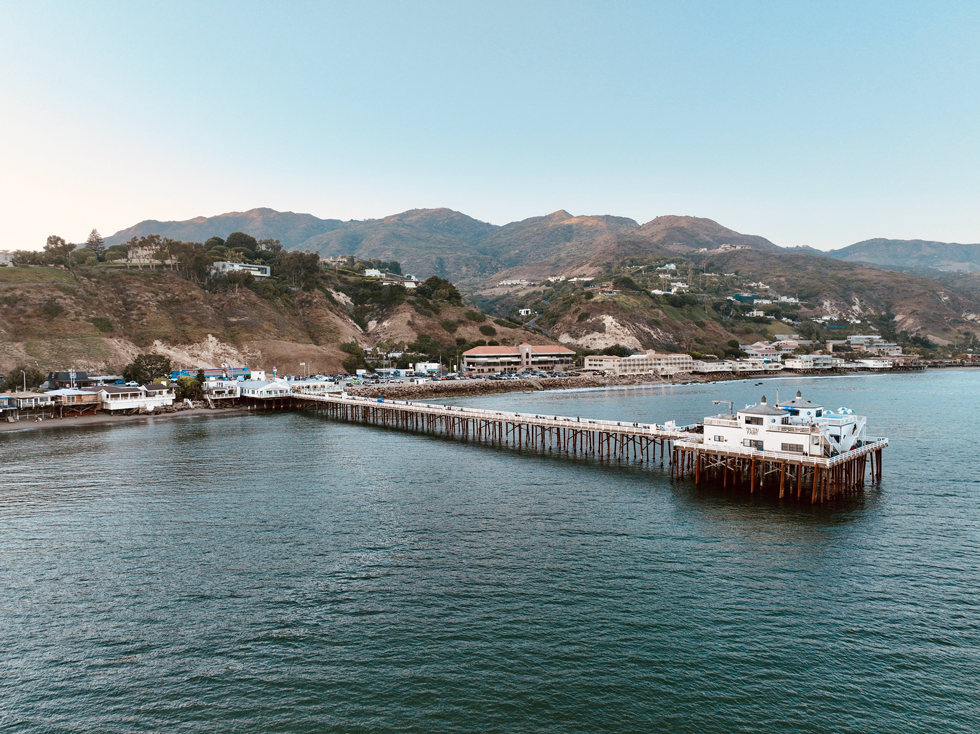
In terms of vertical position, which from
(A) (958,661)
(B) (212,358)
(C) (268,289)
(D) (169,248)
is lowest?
(A) (958,661)

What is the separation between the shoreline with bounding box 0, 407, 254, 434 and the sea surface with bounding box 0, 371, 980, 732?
115ft

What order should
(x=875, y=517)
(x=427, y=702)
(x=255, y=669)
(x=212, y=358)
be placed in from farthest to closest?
(x=212, y=358) < (x=875, y=517) < (x=255, y=669) < (x=427, y=702)

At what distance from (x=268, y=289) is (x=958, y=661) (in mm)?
155608

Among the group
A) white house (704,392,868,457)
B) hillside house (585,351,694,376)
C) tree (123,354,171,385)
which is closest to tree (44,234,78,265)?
tree (123,354,171,385)

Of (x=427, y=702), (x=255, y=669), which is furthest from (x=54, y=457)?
(x=427, y=702)

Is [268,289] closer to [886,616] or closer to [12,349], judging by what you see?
[12,349]

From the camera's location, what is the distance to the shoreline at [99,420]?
79.1m

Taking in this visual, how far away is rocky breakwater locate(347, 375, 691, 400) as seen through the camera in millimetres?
116438

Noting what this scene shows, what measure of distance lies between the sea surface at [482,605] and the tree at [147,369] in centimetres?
5892

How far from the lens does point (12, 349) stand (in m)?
105

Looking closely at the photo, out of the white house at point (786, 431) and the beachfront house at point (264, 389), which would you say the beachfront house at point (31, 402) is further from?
the white house at point (786, 431)

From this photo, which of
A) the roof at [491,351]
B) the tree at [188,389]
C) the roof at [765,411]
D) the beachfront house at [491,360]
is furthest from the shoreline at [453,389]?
the roof at [765,411]

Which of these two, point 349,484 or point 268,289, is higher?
point 268,289

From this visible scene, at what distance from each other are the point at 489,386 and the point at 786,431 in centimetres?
9103
